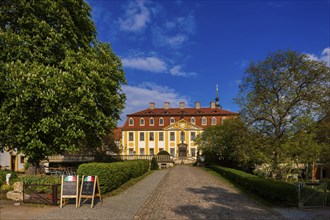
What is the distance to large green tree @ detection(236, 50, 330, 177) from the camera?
20000 mm

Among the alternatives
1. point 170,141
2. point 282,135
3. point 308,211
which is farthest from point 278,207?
point 170,141

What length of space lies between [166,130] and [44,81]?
51938 mm

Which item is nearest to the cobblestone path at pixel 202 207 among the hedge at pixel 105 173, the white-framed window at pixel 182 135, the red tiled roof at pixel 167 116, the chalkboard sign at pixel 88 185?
the chalkboard sign at pixel 88 185

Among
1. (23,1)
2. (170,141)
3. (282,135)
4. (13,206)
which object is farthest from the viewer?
(170,141)

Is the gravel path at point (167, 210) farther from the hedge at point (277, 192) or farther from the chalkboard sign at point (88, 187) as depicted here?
the hedge at point (277, 192)

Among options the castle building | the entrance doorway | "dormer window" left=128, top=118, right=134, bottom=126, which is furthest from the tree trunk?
"dormer window" left=128, top=118, right=134, bottom=126

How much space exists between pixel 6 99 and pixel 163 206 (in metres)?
9.40

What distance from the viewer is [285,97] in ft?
67.5

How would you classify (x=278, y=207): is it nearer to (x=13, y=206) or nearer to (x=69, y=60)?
(x=13, y=206)

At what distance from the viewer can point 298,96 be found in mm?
20359

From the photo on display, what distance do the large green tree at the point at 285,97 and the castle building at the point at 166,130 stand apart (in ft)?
140

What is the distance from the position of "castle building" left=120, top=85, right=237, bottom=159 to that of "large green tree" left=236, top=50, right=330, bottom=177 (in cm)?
4276

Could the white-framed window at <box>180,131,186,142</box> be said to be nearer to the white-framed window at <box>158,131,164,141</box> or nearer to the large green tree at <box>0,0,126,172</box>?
the white-framed window at <box>158,131,164,141</box>

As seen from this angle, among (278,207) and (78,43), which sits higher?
(78,43)
